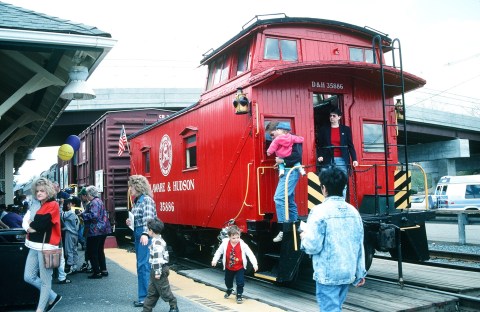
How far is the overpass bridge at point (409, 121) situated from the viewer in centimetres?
2508

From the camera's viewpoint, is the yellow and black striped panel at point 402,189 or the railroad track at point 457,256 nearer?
the yellow and black striped panel at point 402,189

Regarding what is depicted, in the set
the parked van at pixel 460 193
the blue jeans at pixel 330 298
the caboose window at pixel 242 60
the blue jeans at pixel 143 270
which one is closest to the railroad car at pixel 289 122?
the caboose window at pixel 242 60

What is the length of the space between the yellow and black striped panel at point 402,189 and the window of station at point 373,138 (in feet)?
1.86

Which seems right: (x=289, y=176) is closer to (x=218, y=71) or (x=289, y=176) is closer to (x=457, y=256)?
(x=218, y=71)

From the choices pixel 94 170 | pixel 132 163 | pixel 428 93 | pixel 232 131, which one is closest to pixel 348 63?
pixel 232 131

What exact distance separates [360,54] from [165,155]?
16.5 ft

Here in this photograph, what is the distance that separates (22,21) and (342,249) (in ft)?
15.5

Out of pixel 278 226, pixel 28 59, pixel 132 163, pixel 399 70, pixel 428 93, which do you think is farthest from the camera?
pixel 428 93

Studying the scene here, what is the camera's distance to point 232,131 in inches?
339

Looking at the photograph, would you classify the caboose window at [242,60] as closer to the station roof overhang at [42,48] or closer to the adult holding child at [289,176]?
the adult holding child at [289,176]

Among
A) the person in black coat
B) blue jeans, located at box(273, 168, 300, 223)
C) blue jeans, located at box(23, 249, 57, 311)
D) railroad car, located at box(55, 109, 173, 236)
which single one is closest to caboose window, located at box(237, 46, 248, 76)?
the person in black coat

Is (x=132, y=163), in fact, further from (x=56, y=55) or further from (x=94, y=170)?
(x=56, y=55)

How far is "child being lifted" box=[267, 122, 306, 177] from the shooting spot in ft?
24.1

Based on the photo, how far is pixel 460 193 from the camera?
2741 cm
